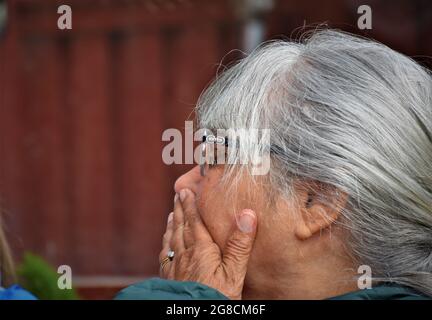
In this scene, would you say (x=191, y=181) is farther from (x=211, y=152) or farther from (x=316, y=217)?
(x=316, y=217)

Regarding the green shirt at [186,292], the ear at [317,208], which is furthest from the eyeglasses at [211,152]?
the green shirt at [186,292]

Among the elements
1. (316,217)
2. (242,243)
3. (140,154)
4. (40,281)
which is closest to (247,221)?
(242,243)

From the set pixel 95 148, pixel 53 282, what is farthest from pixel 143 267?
pixel 53 282

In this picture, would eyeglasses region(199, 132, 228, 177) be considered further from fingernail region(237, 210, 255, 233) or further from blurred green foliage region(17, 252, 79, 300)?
blurred green foliage region(17, 252, 79, 300)

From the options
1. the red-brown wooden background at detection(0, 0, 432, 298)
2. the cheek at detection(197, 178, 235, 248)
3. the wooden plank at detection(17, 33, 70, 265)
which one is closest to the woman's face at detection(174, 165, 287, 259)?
the cheek at detection(197, 178, 235, 248)

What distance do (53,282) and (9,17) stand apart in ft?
7.90

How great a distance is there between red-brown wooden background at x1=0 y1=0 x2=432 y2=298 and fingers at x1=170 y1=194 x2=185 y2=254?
2.88m

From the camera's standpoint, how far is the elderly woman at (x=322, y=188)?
1.89 metres

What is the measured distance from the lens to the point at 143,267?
203 inches

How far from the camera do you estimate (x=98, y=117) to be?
5.18 meters

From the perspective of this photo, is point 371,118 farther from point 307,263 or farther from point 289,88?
point 307,263

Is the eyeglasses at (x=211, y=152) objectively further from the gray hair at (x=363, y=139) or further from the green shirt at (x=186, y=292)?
the green shirt at (x=186, y=292)

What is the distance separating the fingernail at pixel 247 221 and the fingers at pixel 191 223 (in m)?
0.12

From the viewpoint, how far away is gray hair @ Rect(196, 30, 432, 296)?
6.19 feet
